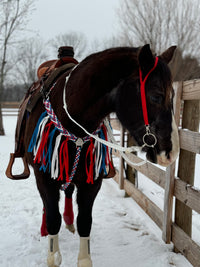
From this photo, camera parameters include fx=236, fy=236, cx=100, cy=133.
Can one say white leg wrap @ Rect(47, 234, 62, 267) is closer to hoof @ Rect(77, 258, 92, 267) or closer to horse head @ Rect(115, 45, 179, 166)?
hoof @ Rect(77, 258, 92, 267)

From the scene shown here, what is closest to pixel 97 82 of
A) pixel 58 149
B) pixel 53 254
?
pixel 58 149

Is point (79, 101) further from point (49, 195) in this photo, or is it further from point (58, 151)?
point (49, 195)

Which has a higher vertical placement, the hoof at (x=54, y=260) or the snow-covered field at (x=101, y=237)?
the hoof at (x=54, y=260)

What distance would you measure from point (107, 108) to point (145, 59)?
41 centimetres

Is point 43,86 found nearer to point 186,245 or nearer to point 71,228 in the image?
point 71,228

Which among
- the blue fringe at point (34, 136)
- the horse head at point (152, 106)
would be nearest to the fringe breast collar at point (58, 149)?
the blue fringe at point (34, 136)

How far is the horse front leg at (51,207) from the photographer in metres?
1.96

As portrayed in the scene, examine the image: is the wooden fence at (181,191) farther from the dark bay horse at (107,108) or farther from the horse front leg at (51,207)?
the horse front leg at (51,207)

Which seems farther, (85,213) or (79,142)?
(85,213)

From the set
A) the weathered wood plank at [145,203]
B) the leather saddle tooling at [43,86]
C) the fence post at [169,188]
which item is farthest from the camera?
the weathered wood plank at [145,203]

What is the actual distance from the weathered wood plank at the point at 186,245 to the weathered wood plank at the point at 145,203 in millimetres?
371

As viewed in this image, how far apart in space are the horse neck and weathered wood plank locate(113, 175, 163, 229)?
5.55 feet

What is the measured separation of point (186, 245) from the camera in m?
2.20

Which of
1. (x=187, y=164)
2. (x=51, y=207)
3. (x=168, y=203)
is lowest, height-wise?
(x=168, y=203)
